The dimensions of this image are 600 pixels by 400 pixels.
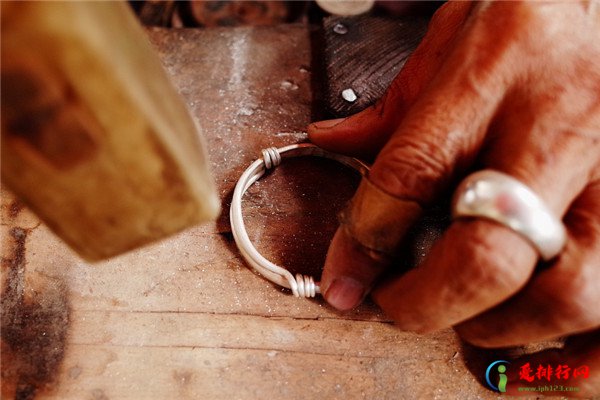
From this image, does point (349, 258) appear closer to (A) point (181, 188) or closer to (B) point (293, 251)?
(B) point (293, 251)

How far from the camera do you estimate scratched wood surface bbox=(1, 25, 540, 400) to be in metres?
1.00

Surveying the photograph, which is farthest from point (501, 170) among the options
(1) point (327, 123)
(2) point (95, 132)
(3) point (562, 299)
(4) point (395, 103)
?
(2) point (95, 132)

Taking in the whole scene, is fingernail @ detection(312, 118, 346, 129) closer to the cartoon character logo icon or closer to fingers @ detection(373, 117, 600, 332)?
fingers @ detection(373, 117, 600, 332)

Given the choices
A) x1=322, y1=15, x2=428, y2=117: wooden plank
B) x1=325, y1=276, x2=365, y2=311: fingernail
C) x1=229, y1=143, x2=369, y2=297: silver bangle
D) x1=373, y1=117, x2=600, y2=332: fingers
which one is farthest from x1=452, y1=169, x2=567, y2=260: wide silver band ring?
x1=322, y1=15, x2=428, y2=117: wooden plank

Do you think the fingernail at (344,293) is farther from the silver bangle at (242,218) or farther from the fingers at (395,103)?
the fingers at (395,103)

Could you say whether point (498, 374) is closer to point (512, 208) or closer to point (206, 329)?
point (512, 208)

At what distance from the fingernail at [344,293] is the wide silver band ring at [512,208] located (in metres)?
0.30

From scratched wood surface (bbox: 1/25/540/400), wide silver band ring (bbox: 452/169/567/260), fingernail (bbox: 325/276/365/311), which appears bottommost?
scratched wood surface (bbox: 1/25/540/400)

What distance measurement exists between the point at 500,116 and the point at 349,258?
40cm

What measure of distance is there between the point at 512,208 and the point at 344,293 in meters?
0.40

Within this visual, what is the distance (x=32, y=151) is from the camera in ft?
1.85

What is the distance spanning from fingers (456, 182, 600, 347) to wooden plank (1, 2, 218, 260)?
571mm

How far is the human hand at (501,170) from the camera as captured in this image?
2.71ft

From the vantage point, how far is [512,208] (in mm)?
794
